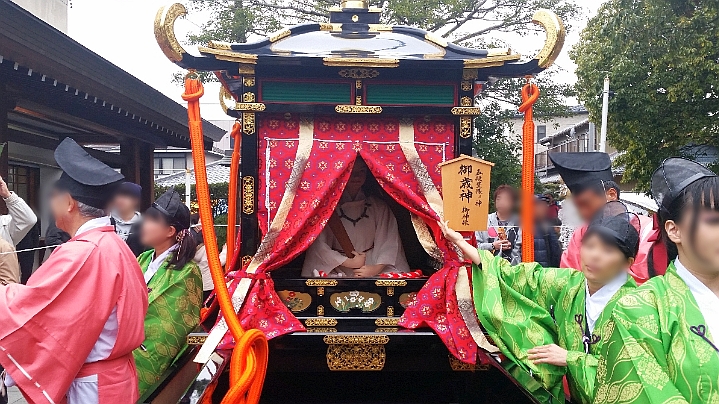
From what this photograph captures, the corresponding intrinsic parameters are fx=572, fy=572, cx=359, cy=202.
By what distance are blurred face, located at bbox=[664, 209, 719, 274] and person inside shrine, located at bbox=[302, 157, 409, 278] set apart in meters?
2.89

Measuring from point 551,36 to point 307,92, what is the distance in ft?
5.60

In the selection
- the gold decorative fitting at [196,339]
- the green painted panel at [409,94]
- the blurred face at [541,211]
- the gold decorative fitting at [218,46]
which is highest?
the gold decorative fitting at [218,46]

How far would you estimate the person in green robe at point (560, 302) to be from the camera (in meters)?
2.51

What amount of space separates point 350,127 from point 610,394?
2733 millimetres

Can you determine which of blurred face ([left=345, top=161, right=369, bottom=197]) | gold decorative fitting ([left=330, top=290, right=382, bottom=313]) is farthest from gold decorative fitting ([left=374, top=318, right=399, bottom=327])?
blurred face ([left=345, top=161, right=369, bottom=197])

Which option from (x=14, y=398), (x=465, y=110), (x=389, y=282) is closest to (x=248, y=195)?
(x=389, y=282)

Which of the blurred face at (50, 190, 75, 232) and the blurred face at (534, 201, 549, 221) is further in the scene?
the blurred face at (534, 201, 549, 221)

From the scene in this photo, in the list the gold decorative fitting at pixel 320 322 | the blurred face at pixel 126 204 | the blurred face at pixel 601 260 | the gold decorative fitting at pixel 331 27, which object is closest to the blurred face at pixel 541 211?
the gold decorative fitting at pixel 320 322

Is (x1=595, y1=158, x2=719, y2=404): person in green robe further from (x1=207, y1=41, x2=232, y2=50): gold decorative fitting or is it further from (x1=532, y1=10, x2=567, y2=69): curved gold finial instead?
(x1=207, y1=41, x2=232, y2=50): gold decorative fitting

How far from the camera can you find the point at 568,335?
2.80 meters

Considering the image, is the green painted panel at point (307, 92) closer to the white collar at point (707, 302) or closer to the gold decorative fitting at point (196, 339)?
the gold decorative fitting at point (196, 339)

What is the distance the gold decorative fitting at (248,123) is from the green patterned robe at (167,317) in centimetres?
100

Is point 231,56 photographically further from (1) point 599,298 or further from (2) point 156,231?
(1) point 599,298

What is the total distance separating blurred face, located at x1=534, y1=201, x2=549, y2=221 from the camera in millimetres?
4682
